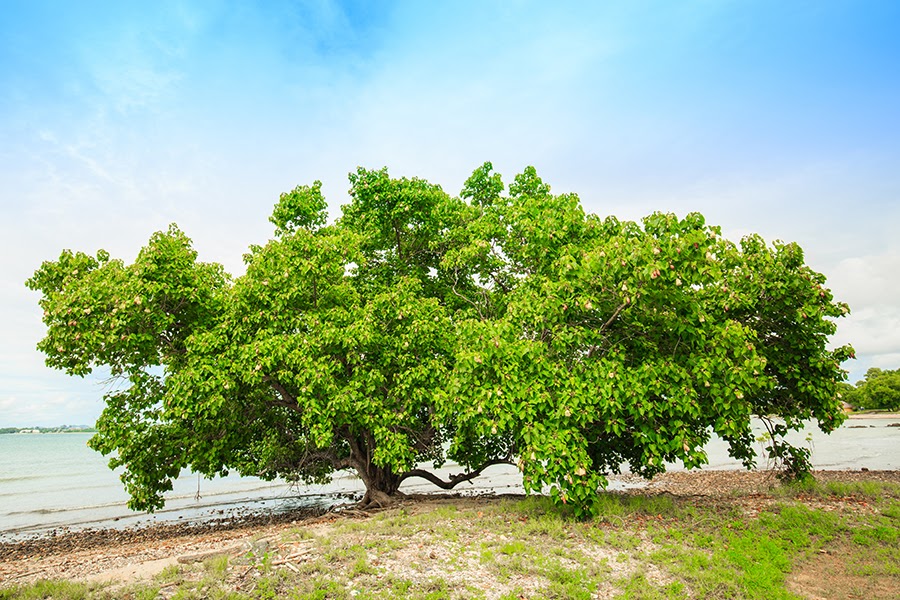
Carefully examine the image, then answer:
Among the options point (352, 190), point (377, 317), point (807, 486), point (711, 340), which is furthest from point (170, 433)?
point (807, 486)

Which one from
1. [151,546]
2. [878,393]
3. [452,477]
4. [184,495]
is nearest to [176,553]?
[151,546]

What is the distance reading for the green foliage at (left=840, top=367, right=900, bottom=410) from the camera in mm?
93662

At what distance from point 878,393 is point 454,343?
11830cm

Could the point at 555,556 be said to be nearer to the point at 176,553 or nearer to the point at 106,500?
the point at 176,553

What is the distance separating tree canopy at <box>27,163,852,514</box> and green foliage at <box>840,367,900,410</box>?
101m

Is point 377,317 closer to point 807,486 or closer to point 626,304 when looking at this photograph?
point 626,304

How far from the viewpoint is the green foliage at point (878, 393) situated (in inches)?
3688

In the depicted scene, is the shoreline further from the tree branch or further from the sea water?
the tree branch

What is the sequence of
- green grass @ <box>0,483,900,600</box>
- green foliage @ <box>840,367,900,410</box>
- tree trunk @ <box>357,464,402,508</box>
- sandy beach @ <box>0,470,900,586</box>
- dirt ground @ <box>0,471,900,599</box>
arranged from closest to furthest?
green grass @ <box>0,483,900,600</box>, dirt ground @ <box>0,471,900,599</box>, sandy beach @ <box>0,470,900,586</box>, tree trunk @ <box>357,464,402,508</box>, green foliage @ <box>840,367,900,410</box>

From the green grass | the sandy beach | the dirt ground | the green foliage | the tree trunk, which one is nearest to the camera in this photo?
the green grass

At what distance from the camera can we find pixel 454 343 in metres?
12.4

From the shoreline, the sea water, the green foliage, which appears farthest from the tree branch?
the shoreline

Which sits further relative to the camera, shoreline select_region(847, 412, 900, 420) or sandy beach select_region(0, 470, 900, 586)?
shoreline select_region(847, 412, 900, 420)

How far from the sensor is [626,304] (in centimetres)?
925
